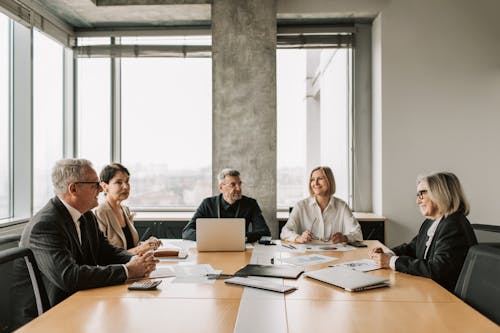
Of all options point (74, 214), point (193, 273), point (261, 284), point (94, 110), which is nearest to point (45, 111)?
point (94, 110)

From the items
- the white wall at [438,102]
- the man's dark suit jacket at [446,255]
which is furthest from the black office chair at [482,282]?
the white wall at [438,102]

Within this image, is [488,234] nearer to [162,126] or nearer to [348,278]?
[348,278]

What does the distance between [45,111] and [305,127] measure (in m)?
3.05

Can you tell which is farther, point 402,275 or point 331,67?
point 331,67

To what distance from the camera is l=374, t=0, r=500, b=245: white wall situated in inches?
180

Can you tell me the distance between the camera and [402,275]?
93.7 inches

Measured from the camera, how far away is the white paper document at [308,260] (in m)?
2.64

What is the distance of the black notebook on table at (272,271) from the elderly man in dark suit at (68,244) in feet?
1.67

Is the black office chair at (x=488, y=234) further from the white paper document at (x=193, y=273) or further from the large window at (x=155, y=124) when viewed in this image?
the large window at (x=155, y=124)

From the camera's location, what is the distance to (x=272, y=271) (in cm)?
238

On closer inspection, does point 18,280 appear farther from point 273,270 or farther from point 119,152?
point 119,152

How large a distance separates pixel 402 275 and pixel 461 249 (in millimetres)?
375

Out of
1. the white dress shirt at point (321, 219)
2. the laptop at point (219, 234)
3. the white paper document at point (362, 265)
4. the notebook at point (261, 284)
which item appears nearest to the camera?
the notebook at point (261, 284)

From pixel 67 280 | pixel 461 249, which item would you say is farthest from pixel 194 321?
pixel 461 249
